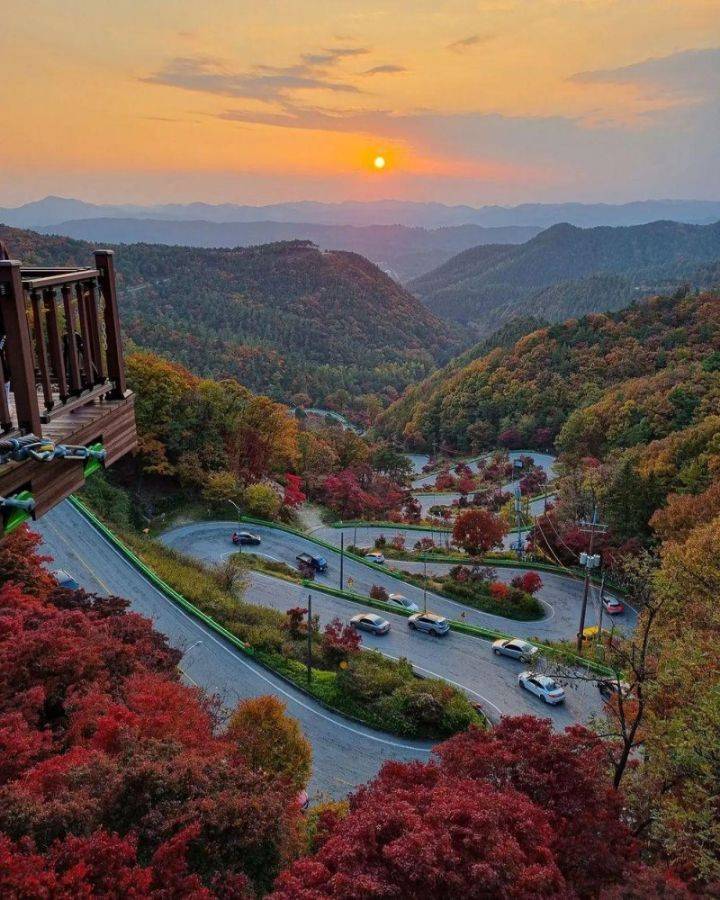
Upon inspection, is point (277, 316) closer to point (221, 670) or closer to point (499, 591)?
point (499, 591)

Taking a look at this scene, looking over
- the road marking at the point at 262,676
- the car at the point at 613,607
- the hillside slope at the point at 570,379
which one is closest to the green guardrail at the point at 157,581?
the road marking at the point at 262,676

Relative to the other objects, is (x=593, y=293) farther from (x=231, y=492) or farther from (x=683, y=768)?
(x=683, y=768)

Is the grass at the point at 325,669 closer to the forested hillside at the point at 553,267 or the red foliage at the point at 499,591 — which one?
the red foliage at the point at 499,591

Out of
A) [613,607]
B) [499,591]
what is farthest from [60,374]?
[613,607]

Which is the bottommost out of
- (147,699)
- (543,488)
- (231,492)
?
(543,488)

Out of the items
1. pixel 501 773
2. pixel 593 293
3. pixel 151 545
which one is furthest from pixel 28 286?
pixel 593 293
